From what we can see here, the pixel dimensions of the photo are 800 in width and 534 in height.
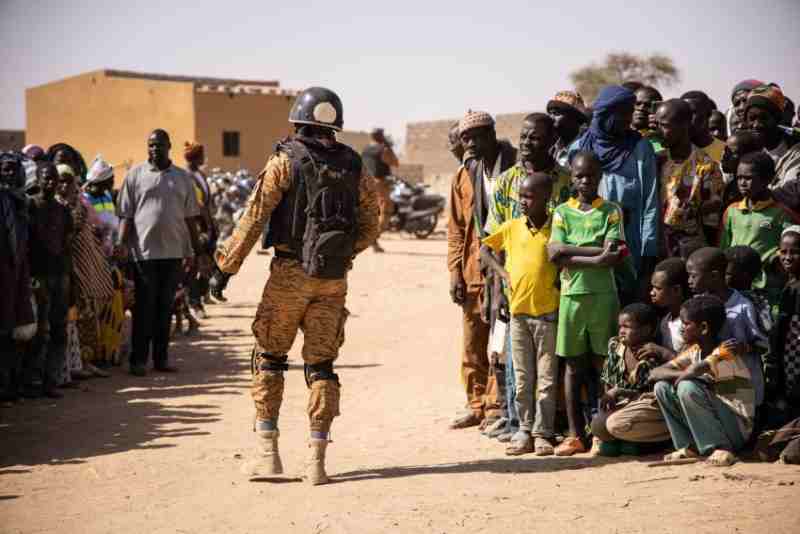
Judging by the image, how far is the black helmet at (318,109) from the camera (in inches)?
238

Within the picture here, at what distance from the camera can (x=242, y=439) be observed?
7.27 meters

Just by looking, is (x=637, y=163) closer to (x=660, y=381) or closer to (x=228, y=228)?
(x=660, y=381)

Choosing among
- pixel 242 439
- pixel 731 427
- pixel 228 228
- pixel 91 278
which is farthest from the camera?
pixel 228 228

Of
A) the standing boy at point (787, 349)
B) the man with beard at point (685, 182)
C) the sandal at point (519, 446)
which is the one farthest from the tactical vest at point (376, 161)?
the standing boy at point (787, 349)

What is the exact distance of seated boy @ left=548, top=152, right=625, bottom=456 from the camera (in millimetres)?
6344

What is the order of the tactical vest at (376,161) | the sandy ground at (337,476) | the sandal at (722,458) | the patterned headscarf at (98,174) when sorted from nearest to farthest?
the sandy ground at (337,476) < the sandal at (722,458) < the patterned headscarf at (98,174) < the tactical vest at (376,161)

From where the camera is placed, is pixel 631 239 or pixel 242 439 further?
pixel 242 439

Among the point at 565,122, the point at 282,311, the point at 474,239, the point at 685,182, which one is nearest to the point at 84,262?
Result: the point at 474,239

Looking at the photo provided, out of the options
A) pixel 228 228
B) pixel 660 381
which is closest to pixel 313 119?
pixel 660 381

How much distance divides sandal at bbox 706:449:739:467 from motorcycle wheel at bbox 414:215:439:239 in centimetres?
2077

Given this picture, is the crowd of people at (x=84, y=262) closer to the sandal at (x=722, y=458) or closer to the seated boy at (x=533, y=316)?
the seated boy at (x=533, y=316)

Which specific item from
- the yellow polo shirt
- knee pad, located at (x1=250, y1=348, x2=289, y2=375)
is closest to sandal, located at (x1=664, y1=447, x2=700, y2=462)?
the yellow polo shirt

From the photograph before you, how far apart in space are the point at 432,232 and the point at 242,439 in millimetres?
20400

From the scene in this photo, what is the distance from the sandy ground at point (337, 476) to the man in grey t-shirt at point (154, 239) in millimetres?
464
